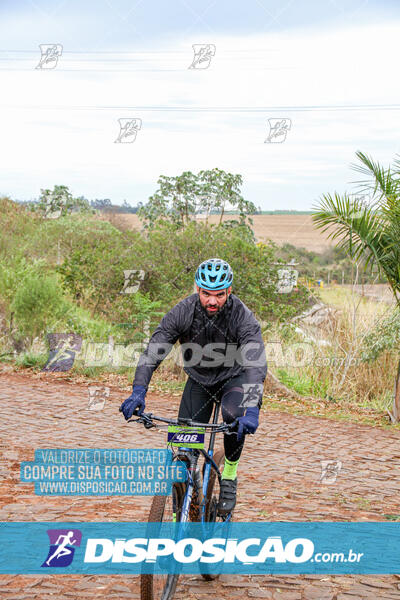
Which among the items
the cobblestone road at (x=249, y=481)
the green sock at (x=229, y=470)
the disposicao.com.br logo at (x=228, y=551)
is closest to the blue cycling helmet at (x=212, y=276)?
the green sock at (x=229, y=470)

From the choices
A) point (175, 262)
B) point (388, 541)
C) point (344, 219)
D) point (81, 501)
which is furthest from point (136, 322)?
point (388, 541)

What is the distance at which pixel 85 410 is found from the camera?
1038cm

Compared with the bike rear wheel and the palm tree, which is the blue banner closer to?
the bike rear wheel

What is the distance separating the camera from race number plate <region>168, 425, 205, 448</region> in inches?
168

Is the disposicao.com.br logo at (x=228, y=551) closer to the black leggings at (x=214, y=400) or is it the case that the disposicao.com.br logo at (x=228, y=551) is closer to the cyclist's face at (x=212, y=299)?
the black leggings at (x=214, y=400)

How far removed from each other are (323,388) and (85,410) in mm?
4019

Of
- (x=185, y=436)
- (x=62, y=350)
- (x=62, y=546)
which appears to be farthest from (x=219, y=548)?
(x=62, y=350)

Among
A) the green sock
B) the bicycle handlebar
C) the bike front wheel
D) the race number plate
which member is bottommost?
the bike front wheel

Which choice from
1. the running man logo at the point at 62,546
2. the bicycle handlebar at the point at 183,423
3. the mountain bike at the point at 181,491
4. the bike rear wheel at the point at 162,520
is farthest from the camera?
the running man logo at the point at 62,546

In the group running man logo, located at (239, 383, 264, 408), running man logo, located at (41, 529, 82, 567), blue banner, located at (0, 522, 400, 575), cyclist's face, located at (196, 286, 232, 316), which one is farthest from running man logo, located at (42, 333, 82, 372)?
running man logo, located at (239, 383, 264, 408)

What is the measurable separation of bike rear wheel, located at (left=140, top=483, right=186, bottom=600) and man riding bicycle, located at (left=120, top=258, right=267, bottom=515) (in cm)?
60

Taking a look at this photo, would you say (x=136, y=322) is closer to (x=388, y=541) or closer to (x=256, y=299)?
(x=256, y=299)

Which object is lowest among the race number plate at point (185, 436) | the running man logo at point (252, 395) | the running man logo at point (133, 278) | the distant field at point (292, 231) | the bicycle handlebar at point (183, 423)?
the race number plate at point (185, 436)

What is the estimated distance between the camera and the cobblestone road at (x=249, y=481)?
15.5 feet
